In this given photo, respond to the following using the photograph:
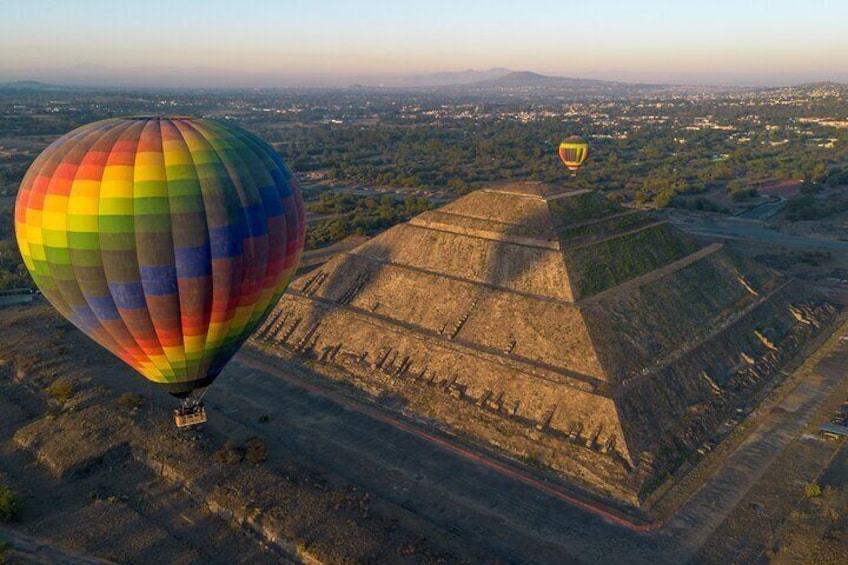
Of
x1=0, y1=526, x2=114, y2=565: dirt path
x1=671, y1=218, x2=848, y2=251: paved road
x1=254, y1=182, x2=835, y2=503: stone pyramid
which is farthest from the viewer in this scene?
x1=671, y1=218, x2=848, y2=251: paved road

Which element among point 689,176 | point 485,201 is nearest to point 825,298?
point 485,201

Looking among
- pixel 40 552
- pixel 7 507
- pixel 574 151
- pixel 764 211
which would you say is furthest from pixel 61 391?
pixel 764 211

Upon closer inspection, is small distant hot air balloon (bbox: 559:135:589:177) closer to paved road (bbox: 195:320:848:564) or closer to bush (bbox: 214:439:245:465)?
paved road (bbox: 195:320:848:564)

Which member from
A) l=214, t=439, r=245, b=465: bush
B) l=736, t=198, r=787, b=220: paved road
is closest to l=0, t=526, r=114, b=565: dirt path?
l=214, t=439, r=245, b=465: bush

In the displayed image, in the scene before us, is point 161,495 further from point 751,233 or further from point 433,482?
point 751,233

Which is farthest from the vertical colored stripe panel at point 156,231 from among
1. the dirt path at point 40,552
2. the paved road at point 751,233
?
the paved road at point 751,233

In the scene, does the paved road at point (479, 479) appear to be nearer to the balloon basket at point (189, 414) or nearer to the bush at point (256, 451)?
the bush at point (256, 451)
